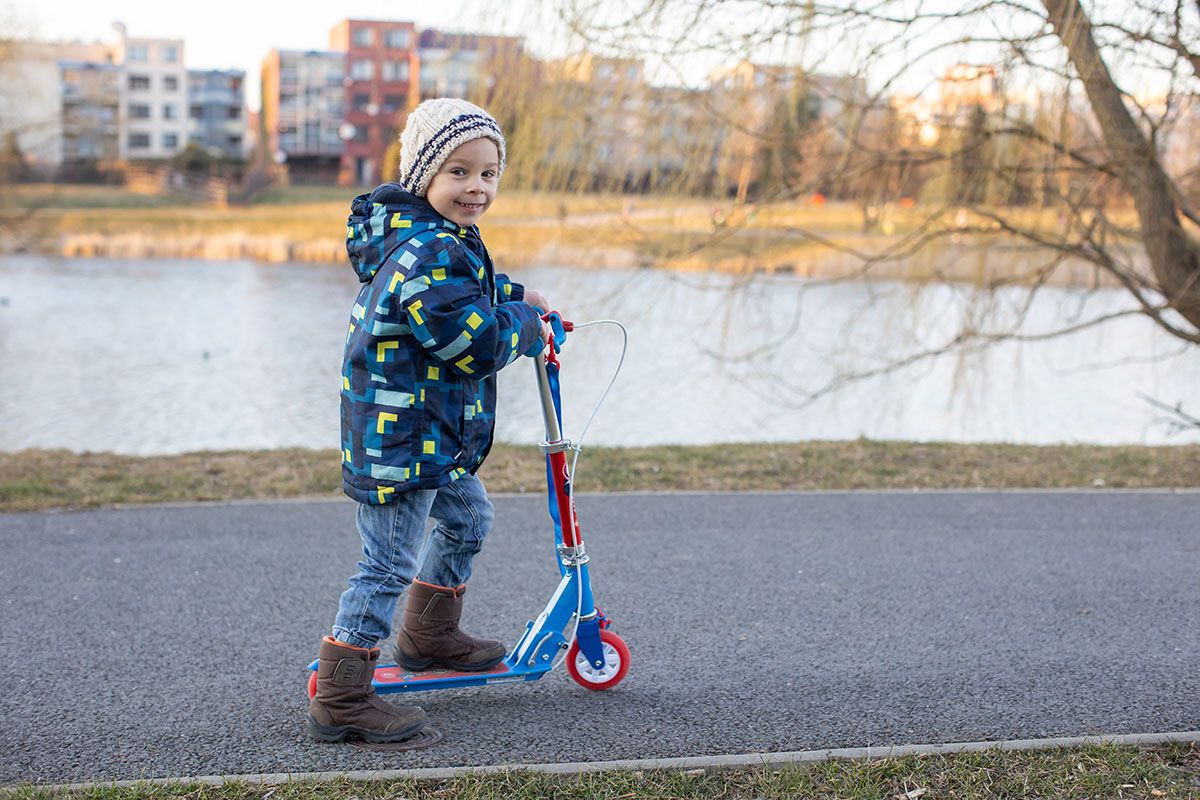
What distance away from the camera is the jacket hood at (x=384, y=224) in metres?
3.08

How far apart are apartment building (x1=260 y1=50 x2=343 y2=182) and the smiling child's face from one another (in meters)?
64.7

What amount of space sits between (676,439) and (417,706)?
7.14 metres

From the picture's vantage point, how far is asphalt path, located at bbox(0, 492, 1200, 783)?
3297 millimetres

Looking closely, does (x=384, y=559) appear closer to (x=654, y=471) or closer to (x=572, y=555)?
(x=572, y=555)

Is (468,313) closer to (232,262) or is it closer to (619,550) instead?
(619,550)

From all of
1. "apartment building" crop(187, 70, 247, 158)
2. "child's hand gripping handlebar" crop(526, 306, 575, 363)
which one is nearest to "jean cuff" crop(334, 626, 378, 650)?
"child's hand gripping handlebar" crop(526, 306, 575, 363)

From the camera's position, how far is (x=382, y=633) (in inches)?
130

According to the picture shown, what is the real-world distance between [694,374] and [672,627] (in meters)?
8.97

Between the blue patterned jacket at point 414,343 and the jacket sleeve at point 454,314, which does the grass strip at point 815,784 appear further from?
the jacket sleeve at point 454,314

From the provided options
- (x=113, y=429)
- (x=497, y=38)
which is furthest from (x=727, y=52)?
(x=113, y=429)

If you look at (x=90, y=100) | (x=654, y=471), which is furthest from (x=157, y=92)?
(x=654, y=471)

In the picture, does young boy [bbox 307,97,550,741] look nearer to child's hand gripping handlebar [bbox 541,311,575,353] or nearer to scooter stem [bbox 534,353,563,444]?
child's hand gripping handlebar [bbox 541,311,575,353]

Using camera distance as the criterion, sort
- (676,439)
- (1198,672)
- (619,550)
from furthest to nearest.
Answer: (676,439), (619,550), (1198,672)

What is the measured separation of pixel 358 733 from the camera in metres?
3.23
